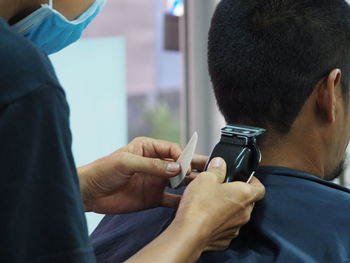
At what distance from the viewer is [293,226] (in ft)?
3.82

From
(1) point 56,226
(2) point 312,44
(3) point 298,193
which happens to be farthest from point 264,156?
(1) point 56,226

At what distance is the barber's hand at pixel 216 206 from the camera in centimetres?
106

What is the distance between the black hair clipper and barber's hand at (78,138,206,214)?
20cm

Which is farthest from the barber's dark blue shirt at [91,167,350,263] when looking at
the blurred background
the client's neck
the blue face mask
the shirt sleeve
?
the blurred background

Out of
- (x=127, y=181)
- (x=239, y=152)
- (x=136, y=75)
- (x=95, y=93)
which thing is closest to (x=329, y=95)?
(x=239, y=152)

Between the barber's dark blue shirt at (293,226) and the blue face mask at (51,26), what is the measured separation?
1.59 feet

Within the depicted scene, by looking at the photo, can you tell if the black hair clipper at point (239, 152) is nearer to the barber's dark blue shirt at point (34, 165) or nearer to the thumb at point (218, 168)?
the thumb at point (218, 168)

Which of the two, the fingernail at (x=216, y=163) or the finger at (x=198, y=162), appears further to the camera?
the finger at (x=198, y=162)

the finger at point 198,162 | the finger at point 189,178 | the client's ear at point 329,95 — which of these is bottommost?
the finger at point 189,178

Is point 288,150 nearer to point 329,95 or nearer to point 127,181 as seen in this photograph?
point 329,95

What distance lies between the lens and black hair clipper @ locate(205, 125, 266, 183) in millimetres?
1159

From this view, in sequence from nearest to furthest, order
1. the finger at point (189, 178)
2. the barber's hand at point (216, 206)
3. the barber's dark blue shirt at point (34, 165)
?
the barber's dark blue shirt at point (34, 165), the barber's hand at point (216, 206), the finger at point (189, 178)

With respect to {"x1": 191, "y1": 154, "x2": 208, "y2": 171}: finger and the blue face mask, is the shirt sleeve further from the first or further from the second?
{"x1": 191, "y1": 154, "x2": 208, "y2": 171}: finger

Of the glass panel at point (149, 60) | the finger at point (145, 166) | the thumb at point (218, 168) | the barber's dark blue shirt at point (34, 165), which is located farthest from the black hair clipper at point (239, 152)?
the glass panel at point (149, 60)
